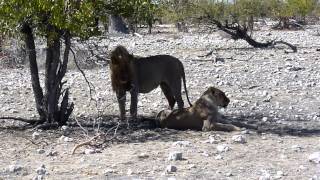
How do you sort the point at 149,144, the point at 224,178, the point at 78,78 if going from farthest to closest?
the point at 78,78, the point at 149,144, the point at 224,178

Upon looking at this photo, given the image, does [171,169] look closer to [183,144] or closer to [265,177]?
[265,177]

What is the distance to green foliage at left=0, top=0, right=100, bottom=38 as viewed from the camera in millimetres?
9422

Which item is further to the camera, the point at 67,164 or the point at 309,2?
the point at 309,2

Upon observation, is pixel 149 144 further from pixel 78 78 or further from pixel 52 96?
pixel 78 78

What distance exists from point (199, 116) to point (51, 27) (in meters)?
2.74

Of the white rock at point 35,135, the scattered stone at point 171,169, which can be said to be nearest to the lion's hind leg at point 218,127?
the white rock at point 35,135

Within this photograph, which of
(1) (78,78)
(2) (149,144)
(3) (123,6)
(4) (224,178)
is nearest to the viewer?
(4) (224,178)

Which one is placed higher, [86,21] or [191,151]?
[86,21]

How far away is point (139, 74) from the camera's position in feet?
37.9

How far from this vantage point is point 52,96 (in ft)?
35.9

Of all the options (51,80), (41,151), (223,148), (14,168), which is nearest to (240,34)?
(51,80)

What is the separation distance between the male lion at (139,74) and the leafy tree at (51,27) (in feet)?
2.86

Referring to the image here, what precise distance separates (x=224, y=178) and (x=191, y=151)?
1.43 meters

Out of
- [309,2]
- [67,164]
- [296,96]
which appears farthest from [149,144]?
[309,2]
